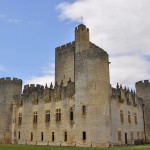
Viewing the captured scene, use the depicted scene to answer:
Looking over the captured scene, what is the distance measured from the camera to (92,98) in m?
36.3

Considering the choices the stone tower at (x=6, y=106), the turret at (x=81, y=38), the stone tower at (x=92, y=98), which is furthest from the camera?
the stone tower at (x=6, y=106)

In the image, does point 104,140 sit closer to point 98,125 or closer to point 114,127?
point 98,125

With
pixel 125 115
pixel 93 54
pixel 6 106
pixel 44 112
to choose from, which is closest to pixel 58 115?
pixel 44 112

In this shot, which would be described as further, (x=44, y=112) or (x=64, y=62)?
(x=64, y=62)

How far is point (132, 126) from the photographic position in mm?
44906

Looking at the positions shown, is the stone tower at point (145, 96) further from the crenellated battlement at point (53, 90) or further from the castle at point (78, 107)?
the crenellated battlement at point (53, 90)

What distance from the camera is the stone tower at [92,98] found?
35.4 m

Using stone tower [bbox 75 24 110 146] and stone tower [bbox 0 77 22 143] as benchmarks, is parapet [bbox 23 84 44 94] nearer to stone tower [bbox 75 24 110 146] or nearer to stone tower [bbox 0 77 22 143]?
stone tower [bbox 0 77 22 143]

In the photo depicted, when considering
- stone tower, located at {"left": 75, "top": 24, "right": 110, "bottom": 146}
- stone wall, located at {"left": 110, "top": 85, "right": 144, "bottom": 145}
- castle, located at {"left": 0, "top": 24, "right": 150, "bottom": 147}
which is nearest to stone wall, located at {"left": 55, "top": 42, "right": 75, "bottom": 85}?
castle, located at {"left": 0, "top": 24, "right": 150, "bottom": 147}

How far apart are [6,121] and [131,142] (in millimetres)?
22728

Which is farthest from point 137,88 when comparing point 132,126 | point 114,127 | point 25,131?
point 25,131

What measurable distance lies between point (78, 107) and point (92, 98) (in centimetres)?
247

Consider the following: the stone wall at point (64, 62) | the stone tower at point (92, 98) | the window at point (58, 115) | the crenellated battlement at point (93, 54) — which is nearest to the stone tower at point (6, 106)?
the stone wall at point (64, 62)

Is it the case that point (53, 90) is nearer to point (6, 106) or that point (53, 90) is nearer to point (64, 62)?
point (64, 62)
